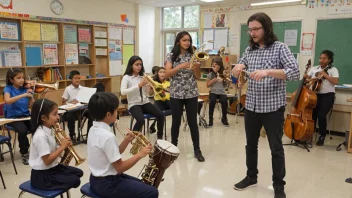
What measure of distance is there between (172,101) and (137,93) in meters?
0.73

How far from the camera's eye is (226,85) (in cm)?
589

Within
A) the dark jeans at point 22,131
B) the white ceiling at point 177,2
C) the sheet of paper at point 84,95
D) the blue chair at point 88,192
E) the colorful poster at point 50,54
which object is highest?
the white ceiling at point 177,2

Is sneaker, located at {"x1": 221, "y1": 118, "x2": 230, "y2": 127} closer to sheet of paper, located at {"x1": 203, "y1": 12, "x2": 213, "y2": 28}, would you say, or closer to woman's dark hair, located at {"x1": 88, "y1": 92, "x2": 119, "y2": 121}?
sheet of paper, located at {"x1": 203, "y1": 12, "x2": 213, "y2": 28}

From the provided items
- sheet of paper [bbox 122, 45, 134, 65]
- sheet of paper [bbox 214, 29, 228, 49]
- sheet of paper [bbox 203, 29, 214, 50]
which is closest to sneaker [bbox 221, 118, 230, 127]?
sheet of paper [bbox 214, 29, 228, 49]

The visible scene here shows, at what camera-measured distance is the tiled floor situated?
2922 millimetres

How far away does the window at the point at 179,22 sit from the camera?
7.96m

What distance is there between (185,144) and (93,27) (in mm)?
3825

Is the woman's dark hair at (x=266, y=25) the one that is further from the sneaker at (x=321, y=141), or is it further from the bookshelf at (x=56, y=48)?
the bookshelf at (x=56, y=48)

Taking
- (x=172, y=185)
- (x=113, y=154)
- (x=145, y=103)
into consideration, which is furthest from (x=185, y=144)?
(x=113, y=154)

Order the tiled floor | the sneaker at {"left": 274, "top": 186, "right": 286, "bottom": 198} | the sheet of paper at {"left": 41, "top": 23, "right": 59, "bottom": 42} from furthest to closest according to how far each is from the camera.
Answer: the sheet of paper at {"left": 41, "top": 23, "right": 59, "bottom": 42}, the tiled floor, the sneaker at {"left": 274, "top": 186, "right": 286, "bottom": 198}

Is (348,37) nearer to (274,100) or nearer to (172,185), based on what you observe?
(274,100)

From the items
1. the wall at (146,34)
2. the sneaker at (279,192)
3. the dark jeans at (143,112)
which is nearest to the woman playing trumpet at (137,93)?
the dark jeans at (143,112)

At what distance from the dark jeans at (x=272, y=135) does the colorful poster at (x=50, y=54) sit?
4.74 metres

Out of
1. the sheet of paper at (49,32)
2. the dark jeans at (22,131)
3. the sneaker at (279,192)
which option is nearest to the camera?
the sneaker at (279,192)
